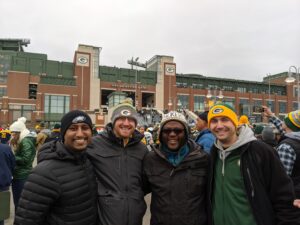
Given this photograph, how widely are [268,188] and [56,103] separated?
53254mm

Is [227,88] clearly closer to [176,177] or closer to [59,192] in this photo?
[176,177]

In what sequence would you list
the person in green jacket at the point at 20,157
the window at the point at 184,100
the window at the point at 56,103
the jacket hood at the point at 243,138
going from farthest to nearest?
the window at the point at 184,100, the window at the point at 56,103, the person in green jacket at the point at 20,157, the jacket hood at the point at 243,138

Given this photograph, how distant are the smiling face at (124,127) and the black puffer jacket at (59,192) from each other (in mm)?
464

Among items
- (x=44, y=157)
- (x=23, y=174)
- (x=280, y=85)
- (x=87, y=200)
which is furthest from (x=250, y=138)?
(x=280, y=85)

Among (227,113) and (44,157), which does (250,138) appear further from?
(44,157)

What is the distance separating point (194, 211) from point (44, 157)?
1.51m

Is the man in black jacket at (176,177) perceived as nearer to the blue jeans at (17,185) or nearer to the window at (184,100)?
the blue jeans at (17,185)

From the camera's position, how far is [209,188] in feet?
8.18

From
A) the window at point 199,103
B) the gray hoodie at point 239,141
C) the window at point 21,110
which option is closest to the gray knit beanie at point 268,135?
the gray hoodie at point 239,141

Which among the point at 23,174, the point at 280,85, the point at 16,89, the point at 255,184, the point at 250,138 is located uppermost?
the point at 280,85

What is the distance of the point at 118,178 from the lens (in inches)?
99.8

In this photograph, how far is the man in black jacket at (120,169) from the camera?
244 centimetres

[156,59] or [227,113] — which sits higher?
[156,59]

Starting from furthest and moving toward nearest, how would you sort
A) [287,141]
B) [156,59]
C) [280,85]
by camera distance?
[280,85], [156,59], [287,141]
